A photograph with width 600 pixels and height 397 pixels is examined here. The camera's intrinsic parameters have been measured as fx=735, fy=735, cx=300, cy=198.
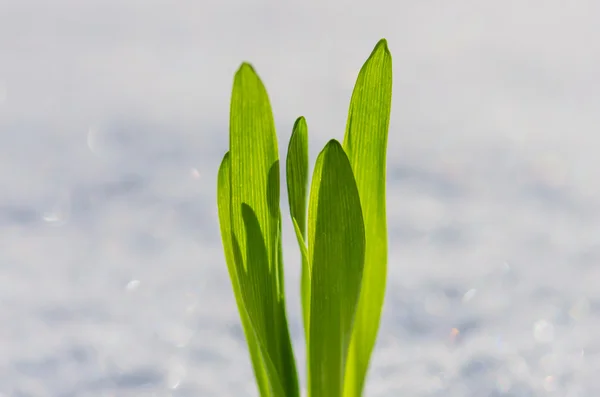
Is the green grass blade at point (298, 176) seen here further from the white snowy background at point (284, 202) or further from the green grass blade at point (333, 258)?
the white snowy background at point (284, 202)

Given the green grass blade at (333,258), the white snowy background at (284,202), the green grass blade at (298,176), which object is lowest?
the green grass blade at (333,258)

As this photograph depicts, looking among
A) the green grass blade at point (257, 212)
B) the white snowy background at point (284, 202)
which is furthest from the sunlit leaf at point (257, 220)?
the white snowy background at point (284, 202)

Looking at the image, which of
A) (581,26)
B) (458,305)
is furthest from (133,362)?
(581,26)

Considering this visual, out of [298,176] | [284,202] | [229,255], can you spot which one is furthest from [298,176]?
[284,202]

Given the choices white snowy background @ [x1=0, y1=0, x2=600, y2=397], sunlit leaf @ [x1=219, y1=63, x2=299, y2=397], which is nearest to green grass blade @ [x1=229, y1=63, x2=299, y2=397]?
sunlit leaf @ [x1=219, y1=63, x2=299, y2=397]

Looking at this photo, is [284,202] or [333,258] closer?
[333,258]

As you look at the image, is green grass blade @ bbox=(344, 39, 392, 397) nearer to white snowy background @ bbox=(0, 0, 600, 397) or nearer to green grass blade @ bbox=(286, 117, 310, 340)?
green grass blade @ bbox=(286, 117, 310, 340)

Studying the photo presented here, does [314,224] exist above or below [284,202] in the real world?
below

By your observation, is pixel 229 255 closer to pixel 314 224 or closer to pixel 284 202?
pixel 314 224
